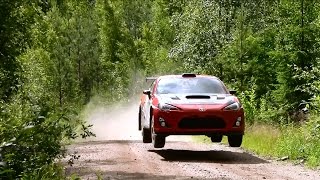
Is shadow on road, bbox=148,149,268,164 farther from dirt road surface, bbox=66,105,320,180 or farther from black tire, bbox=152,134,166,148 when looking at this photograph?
black tire, bbox=152,134,166,148

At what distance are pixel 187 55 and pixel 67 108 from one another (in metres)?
22.6

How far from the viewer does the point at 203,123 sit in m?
11.8

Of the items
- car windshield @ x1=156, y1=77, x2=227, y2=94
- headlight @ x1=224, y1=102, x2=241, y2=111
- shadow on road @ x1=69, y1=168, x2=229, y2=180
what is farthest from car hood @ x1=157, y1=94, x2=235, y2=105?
shadow on road @ x1=69, y1=168, x2=229, y2=180

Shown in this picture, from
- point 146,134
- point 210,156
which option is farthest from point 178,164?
point 146,134

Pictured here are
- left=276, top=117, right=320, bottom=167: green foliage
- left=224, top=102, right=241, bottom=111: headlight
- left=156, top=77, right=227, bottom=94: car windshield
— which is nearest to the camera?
left=276, top=117, right=320, bottom=167: green foliage

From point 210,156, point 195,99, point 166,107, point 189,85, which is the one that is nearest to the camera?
point 166,107

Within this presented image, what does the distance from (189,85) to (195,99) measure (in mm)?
1241

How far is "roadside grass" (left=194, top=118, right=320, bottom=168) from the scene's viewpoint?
11.3 meters

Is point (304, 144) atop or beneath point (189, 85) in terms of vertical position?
beneath

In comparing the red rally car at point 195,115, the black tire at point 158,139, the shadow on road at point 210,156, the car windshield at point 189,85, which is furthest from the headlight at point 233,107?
the black tire at point 158,139

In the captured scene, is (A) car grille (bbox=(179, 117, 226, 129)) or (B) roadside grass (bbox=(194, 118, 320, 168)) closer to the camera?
(B) roadside grass (bbox=(194, 118, 320, 168))

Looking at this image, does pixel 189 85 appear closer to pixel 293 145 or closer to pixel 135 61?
pixel 293 145

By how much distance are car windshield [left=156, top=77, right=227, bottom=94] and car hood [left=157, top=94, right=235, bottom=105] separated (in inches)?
23.4

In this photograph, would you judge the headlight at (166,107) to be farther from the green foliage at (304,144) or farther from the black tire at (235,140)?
the green foliage at (304,144)
